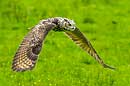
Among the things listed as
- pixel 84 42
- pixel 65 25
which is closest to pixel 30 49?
pixel 65 25

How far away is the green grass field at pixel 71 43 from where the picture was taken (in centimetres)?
1722

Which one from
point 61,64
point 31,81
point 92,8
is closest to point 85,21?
point 92,8

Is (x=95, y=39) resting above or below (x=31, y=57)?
below

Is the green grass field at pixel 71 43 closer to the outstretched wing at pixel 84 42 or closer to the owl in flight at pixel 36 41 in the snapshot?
the outstretched wing at pixel 84 42

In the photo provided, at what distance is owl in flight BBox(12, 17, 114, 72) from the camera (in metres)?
10.3

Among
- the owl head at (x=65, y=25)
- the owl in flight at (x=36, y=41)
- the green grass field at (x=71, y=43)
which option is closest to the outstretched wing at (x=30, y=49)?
the owl in flight at (x=36, y=41)

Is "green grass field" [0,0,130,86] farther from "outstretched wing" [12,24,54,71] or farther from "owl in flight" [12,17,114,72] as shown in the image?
"outstretched wing" [12,24,54,71]

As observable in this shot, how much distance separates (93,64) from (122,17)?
580cm

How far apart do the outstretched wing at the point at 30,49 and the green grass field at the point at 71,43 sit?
511cm

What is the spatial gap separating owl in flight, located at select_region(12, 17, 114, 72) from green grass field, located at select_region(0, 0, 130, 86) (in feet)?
12.0

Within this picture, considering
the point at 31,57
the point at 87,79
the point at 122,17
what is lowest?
the point at 122,17

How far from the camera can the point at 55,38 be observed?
848 inches

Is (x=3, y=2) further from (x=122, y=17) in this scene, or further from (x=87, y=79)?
(x=87, y=79)

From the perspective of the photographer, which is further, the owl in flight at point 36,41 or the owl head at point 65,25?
the owl head at point 65,25
